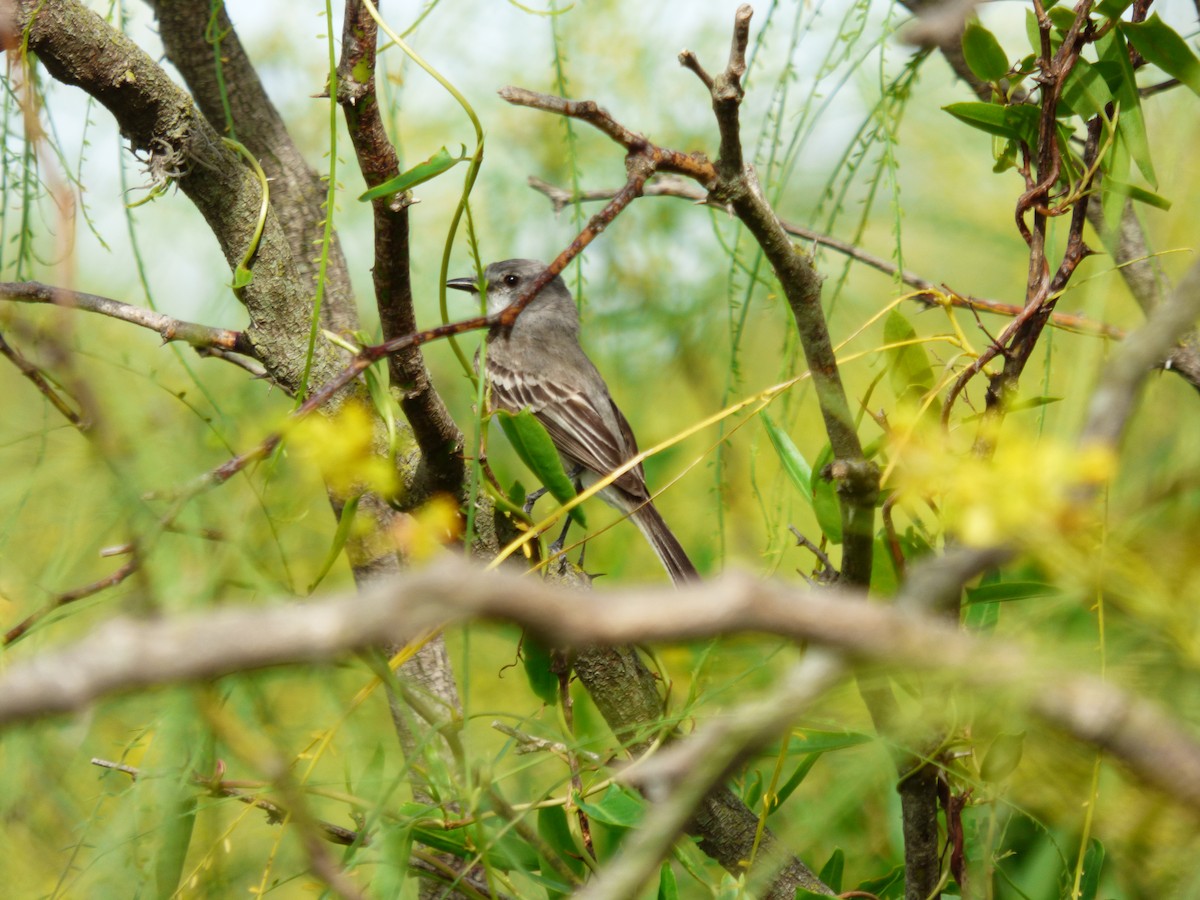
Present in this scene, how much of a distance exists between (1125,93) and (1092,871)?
3.90ft

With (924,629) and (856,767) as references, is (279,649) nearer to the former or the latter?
(924,629)

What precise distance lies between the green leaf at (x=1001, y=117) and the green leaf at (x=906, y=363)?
33cm

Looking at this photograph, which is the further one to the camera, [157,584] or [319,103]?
[319,103]

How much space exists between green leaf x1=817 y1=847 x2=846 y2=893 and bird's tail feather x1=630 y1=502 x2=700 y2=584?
143cm

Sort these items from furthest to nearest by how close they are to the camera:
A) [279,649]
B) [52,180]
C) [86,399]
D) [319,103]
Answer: [319,103] → [52,180] → [86,399] → [279,649]

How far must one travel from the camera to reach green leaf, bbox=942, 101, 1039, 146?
67.8 inches

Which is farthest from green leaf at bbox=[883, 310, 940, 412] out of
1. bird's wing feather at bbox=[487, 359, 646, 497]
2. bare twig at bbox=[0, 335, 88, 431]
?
bird's wing feather at bbox=[487, 359, 646, 497]

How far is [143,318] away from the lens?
195 centimetres

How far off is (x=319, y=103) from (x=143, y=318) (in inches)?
80.7

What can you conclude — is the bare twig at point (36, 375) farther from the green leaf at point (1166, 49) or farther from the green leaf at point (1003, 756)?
Answer: the green leaf at point (1166, 49)

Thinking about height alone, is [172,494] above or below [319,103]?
below

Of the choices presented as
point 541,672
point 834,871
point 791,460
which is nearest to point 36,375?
point 541,672

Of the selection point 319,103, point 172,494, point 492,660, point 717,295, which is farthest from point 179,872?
point 319,103

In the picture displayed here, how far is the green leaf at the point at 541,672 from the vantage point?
2131mm
